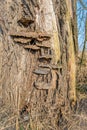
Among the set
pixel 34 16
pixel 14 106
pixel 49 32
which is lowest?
pixel 14 106

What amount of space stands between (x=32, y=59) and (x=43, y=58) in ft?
0.80

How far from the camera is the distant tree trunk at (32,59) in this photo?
4.95 m

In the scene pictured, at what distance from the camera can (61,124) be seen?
4.97 m

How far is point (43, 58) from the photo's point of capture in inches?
198

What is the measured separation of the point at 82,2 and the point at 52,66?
3.78m

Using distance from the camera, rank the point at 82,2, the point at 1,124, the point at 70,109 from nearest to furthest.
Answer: the point at 1,124, the point at 70,109, the point at 82,2

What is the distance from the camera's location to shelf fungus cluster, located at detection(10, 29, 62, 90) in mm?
4934

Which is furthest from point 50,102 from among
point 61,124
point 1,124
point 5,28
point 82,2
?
point 82,2

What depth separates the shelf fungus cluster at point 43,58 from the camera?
16.2ft

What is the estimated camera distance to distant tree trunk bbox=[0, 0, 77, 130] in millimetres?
4945

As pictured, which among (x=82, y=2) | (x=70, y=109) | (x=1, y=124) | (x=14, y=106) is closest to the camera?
(x=1, y=124)

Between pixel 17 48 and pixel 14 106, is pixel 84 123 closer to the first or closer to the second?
pixel 14 106

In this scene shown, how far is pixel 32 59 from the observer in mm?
5129

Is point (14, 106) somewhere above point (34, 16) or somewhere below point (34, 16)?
below
